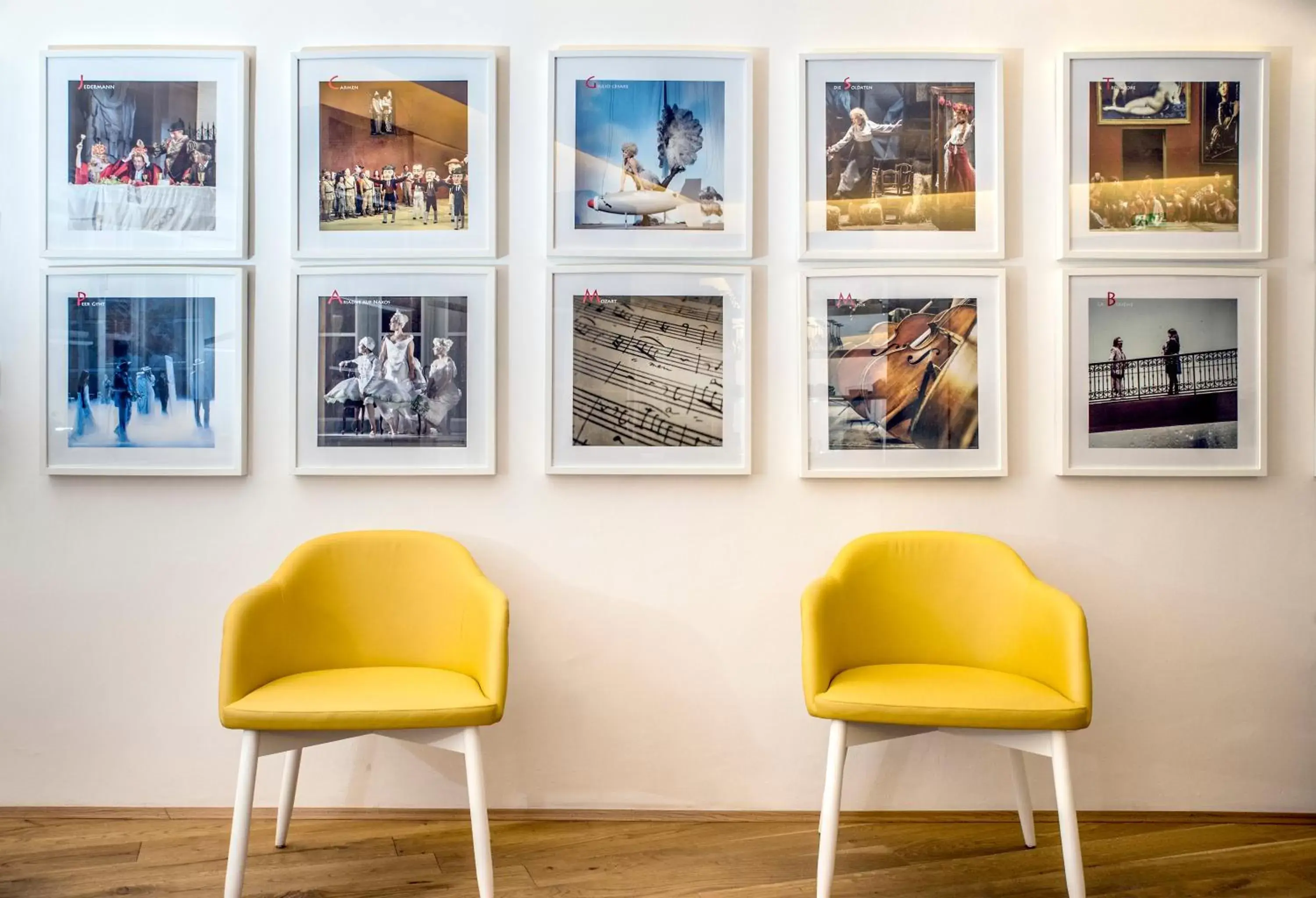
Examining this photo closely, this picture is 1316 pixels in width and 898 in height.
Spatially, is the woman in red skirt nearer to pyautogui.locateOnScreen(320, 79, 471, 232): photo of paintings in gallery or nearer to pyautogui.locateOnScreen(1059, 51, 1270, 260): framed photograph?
pyautogui.locateOnScreen(1059, 51, 1270, 260): framed photograph

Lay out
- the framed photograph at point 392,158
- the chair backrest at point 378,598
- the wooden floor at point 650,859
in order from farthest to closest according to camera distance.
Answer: the framed photograph at point 392,158
the chair backrest at point 378,598
the wooden floor at point 650,859

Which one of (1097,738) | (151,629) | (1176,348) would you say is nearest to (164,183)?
(151,629)

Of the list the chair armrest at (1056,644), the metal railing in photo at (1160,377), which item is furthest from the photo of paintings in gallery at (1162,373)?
the chair armrest at (1056,644)

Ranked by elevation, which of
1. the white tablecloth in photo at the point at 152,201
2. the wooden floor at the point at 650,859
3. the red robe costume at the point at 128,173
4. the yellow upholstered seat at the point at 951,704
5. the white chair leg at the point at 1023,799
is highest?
the red robe costume at the point at 128,173

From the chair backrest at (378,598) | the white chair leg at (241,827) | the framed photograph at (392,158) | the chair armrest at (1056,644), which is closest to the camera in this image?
the white chair leg at (241,827)

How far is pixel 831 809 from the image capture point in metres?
2.04

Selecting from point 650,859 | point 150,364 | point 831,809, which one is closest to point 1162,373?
point 831,809

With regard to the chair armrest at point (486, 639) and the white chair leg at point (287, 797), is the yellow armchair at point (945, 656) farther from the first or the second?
the white chair leg at point (287, 797)

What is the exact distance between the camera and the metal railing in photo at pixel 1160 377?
2600 mm

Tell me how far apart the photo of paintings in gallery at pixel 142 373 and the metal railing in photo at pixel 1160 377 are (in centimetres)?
253

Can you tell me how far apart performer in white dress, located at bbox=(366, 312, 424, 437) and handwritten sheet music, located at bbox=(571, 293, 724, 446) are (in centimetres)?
47

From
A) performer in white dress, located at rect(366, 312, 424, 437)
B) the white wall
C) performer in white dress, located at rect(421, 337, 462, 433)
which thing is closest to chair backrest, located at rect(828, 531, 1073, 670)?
the white wall

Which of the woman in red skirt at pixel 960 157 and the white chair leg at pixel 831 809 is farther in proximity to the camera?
the woman in red skirt at pixel 960 157

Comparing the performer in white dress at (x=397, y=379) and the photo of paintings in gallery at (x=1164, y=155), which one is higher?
the photo of paintings in gallery at (x=1164, y=155)
